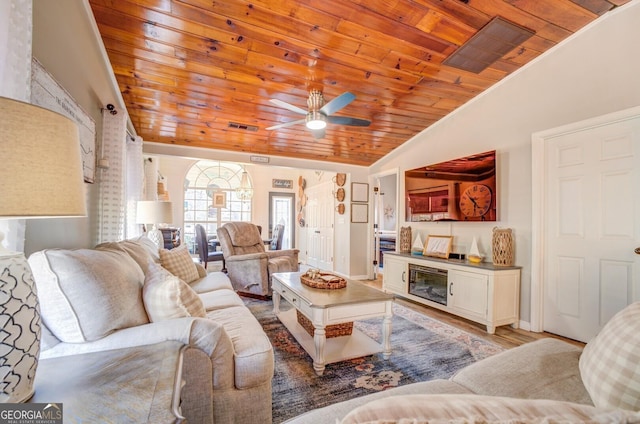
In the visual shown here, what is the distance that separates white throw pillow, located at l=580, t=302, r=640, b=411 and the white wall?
219cm

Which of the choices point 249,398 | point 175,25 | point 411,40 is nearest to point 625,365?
point 249,398

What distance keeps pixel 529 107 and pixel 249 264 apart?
379 cm

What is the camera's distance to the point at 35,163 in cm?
59

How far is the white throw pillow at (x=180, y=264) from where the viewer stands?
8.39ft

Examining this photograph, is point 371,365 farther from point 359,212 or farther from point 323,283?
point 359,212

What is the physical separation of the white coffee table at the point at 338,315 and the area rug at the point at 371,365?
0.23ft

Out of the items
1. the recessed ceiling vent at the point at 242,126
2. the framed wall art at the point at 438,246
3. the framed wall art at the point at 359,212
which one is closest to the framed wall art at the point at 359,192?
the framed wall art at the point at 359,212

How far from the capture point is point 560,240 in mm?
2738

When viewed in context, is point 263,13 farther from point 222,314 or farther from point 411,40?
point 222,314

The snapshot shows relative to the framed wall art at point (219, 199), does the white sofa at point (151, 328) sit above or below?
below

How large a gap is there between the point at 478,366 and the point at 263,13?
2575mm

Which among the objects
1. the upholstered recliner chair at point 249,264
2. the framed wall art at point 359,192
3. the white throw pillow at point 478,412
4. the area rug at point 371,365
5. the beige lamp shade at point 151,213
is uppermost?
the framed wall art at point 359,192

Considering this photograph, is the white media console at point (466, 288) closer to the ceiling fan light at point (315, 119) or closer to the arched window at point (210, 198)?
the ceiling fan light at point (315, 119)

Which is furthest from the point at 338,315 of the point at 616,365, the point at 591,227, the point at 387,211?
the point at 387,211
